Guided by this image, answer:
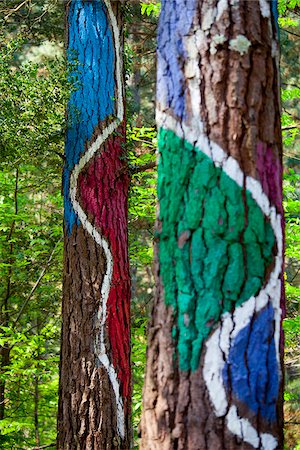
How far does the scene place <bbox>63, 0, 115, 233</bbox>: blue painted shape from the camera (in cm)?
497

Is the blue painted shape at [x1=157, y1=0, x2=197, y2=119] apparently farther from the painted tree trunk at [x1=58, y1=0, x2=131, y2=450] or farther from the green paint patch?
the painted tree trunk at [x1=58, y1=0, x2=131, y2=450]

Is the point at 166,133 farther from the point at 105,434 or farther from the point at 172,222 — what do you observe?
the point at 105,434

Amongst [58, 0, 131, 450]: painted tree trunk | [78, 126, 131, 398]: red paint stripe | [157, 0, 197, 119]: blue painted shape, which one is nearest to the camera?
[157, 0, 197, 119]: blue painted shape

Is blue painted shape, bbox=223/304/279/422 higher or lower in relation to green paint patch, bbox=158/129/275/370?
lower

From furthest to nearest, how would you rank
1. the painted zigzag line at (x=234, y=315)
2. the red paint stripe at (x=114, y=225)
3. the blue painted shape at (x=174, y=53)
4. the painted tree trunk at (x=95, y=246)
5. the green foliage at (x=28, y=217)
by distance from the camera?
1. the green foliage at (x=28, y=217)
2. the red paint stripe at (x=114, y=225)
3. the painted tree trunk at (x=95, y=246)
4. the blue painted shape at (x=174, y=53)
5. the painted zigzag line at (x=234, y=315)

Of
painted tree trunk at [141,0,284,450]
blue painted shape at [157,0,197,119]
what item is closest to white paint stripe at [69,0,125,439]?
painted tree trunk at [141,0,284,450]

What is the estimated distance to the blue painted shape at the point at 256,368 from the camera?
6.23 feet

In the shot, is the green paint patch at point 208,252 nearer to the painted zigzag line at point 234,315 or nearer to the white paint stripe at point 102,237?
the painted zigzag line at point 234,315

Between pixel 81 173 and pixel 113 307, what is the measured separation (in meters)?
1.12

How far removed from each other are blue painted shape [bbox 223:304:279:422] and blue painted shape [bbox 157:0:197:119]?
2.56 ft

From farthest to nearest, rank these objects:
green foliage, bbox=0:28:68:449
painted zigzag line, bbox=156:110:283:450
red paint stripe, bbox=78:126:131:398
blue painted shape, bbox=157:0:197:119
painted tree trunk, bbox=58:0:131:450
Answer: green foliage, bbox=0:28:68:449
red paint stripe, bbox=78:126:131:398
painted tree trunk, bbox=58:0:131:450
blue painted shape, bbox=157:0:197:119
painted zigzag line, bbox=156:110:283:450

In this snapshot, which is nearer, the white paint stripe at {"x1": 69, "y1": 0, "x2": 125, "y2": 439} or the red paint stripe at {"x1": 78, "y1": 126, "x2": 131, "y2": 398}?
the white paint stripe at {"x1": 69, "y1": 0, "x2": 125, "y2": 439}

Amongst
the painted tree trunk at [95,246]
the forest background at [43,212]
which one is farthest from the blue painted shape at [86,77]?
the forest background at [43,212]

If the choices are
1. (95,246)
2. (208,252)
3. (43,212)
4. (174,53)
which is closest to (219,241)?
(208,252)
